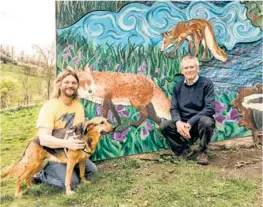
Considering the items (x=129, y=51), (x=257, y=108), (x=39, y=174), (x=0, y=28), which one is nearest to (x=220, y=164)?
(x=257, y=108)

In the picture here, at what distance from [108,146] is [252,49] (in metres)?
A: 1.65

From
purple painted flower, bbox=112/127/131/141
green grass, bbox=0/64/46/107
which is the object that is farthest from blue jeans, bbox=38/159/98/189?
green grass, bbox=0/64/46/107

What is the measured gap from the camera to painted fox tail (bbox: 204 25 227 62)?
406 cm

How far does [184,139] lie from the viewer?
157 inches

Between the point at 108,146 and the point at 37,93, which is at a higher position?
the point at 37,93

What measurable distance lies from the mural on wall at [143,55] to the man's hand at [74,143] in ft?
0.84

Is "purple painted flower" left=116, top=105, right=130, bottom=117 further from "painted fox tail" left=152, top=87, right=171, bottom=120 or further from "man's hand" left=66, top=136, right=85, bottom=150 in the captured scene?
"man's hand" left=66, top=136, right=85, bottom=150

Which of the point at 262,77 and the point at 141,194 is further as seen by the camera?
the point at 262,77

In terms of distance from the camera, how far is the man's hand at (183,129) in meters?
3.93

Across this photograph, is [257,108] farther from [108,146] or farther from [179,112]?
[108,146]

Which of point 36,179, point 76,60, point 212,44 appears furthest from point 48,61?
point 212,44

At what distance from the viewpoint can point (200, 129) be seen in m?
3.93

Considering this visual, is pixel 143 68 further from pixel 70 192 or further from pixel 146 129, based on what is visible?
pixel 70 192

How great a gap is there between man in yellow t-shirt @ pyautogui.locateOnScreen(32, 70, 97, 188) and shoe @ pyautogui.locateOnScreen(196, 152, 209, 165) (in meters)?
1.06
